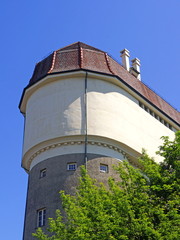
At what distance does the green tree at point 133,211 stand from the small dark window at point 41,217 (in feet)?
20.2

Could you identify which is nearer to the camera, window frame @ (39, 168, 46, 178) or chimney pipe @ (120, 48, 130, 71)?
window frame @ (39, 168, 46, 178)

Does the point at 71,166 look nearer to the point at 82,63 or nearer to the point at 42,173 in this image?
the point at 42,173

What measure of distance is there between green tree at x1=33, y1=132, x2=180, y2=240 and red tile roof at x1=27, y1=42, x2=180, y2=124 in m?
11.4

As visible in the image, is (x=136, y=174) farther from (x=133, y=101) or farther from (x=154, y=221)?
(x=133, y=101)

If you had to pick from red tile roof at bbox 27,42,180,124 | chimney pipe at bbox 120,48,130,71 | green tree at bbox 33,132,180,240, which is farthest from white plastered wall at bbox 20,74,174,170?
chimney pipe at bbox 120,48,130,71

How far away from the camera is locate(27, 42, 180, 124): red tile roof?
3077cm

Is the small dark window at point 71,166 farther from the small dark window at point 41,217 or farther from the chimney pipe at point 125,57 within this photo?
the chimney pipe at point 125,57

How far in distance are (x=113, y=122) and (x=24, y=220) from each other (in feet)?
30.4

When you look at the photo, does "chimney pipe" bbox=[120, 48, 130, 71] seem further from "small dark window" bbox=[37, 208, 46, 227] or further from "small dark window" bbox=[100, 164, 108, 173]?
"small dark window" bbox=[37, 208, 46, 227]

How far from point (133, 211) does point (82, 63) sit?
15.2 metres

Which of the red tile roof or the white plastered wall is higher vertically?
the red tile roof

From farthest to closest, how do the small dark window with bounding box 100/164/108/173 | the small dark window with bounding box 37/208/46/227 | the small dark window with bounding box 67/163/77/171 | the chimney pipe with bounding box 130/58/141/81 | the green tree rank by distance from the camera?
the chimney pipe with bounding box 130/58/141/81 → the small dark window with bounding box 100/164/108/173 → the small dark window with bounding box 67/163/77/171 → the small dark window with bounding box 37/208/46/227 → the green tree

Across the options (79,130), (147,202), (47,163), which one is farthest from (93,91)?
(147,202)

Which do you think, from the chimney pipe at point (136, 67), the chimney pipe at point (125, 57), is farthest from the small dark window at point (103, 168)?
the chimney pipe at point (136, 67)
